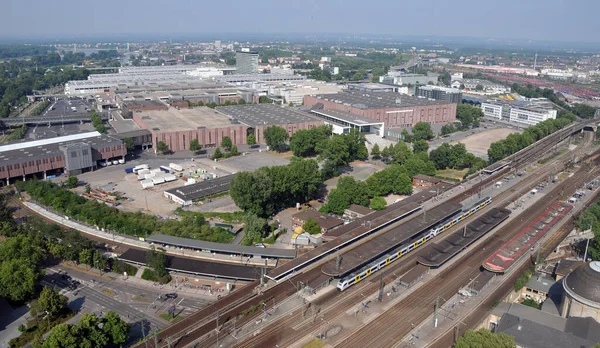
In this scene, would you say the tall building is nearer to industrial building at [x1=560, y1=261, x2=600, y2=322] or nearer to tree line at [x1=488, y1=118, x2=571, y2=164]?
tree line at [x1=488, y1=118, x2=571, y2=164]

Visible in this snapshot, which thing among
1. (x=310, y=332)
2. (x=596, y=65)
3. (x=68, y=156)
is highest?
(x=596, y=65)

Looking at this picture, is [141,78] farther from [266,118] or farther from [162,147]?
[162,147]

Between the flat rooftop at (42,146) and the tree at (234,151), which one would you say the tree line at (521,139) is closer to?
the tree at (234,151)

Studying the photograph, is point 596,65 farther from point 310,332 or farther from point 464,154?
point 310,332

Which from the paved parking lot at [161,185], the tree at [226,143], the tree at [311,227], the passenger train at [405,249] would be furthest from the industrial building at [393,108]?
the tree at [311,227]

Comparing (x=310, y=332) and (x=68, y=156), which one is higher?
(x=68, y=156)

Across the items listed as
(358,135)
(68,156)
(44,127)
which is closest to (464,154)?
(358,135)

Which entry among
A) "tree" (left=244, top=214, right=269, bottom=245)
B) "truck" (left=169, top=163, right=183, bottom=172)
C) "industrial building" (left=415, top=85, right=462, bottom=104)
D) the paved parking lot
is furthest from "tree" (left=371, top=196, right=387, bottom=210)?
"industrial building" (left=415, top=85, right=462, bottom=104)
